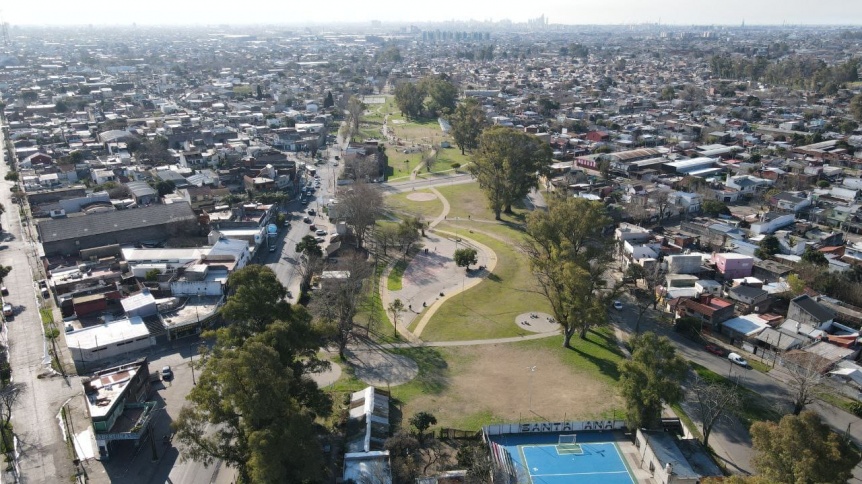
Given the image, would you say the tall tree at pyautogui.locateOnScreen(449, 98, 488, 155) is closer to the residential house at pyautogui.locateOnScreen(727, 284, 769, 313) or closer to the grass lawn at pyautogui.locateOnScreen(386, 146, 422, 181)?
the grass lawn at pyautogui.locateOnScreen(386, 146, 422, 181)

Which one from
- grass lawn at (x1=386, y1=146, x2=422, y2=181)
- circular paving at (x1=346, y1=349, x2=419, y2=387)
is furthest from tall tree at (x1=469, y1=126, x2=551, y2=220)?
circular paving at (x1=346, y1=349, x2=419, y2=387)

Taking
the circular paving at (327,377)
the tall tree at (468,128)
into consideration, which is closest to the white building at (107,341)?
the circular paving at (327,377)

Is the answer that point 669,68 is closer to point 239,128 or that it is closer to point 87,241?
point 239,128

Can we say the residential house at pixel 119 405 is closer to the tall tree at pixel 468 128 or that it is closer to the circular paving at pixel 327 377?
the circular paving at pixel 327 377

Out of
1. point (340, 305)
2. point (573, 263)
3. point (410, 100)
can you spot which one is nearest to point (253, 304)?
point (340, 305)

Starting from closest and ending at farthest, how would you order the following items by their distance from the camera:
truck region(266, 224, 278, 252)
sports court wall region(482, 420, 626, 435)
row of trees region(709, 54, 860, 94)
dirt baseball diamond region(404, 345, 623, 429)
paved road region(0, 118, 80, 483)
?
1. paved road region(0, 118, 80, 483)
2. sports court wall region(482, 420, 626, 435)
3. dirt baseball diamond region(404, 345, 623, 429)
4. truck region(266, 224, 278, 252)
5. row of trees region(709, 54, 860, 94)

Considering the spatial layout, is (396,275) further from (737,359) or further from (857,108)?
(857,108)
